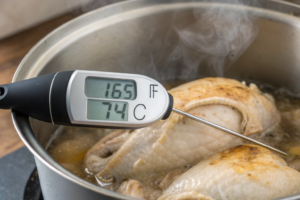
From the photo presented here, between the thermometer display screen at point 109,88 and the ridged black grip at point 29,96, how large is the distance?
0.35 ft

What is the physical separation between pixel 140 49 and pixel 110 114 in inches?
31.5

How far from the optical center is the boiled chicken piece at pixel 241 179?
0.89 metres

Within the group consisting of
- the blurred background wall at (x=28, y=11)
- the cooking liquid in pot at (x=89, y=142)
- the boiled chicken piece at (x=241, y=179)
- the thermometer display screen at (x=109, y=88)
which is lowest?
the cooking liquid in pot at (x=89, y=142)

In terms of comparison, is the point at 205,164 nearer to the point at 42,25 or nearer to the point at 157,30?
the point at 157,30

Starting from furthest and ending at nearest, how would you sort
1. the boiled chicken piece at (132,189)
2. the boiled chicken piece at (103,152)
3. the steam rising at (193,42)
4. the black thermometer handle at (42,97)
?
1. the steam rising at (193,42)
2. the boiled chicken piece at (103,152)
3. the boiled chicken piece at (132,189)
4. the black thermometer handle at (42,97)

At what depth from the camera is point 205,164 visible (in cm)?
100

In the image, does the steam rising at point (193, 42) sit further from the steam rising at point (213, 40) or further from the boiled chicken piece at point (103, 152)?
the boiled chicken piece at point (103, 152)

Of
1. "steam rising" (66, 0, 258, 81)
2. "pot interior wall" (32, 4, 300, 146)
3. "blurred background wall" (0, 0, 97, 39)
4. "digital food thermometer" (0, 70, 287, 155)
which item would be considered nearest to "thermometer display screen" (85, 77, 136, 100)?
"digital food thermometer" (0, 70, 287, 155)

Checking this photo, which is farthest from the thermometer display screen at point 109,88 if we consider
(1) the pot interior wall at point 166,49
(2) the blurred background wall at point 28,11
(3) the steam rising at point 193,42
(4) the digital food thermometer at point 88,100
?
(2) the blurred background wall at point 28,11

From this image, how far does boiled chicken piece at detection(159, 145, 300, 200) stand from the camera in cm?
89

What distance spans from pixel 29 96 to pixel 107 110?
20cm

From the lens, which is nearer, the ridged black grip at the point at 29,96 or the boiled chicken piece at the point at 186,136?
the ridged black grip at the point at 29,96

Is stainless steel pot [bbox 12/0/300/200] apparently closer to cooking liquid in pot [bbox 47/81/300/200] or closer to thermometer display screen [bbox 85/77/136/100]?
cooking liquid in pot [bbox 47/81/300/200]

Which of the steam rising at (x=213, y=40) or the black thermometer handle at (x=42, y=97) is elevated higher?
the black thermometer handle at (x=42, y=97)
